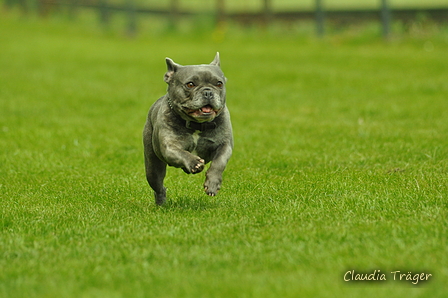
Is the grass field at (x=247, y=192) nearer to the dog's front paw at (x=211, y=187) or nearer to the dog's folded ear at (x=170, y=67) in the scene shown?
the dog's front paw at (x=211, y=187)

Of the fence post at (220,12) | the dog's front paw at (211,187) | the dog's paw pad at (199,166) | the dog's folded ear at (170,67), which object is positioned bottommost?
the fence post at (220,12)

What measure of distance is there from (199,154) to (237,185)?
5.52 feet

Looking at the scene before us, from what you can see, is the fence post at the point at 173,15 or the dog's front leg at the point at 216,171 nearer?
the dog's front leg at the point at 216,171

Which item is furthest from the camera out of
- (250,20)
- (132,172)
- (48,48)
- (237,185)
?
(250,20)

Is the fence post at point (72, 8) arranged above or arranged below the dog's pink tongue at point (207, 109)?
below

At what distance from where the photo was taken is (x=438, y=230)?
6.24 m

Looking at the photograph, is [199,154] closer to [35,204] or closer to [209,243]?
[209,243]

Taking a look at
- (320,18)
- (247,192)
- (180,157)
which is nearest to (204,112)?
(180,157)

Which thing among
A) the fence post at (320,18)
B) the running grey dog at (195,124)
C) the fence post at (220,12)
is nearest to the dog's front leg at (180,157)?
the running grey dog at (195,124)

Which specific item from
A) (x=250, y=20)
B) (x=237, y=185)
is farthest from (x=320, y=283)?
(x=250, y=20)

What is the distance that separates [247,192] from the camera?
8719 millimetres

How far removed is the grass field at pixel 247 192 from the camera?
5.37 meters

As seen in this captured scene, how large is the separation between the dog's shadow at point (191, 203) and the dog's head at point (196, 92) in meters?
1.00

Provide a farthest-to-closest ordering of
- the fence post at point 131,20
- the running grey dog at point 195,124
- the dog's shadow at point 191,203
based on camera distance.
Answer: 1. the fence post at point 131,20
2. the dog's shadow at point 191,203
3. the running grey dog at point 195,124
